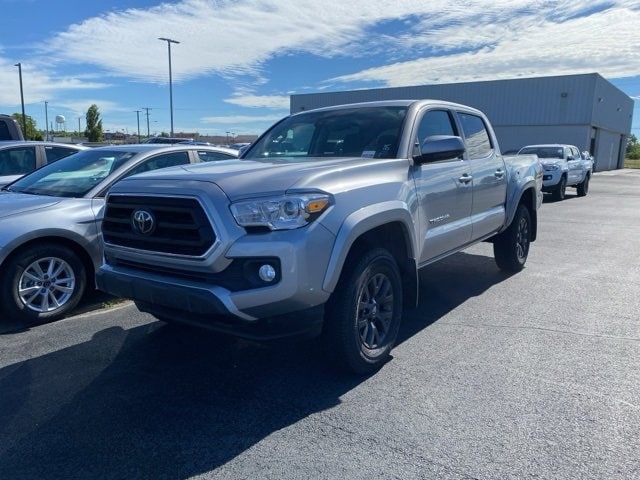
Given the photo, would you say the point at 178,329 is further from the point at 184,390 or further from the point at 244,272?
the point at 244,272

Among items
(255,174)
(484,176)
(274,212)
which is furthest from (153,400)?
(484,176)

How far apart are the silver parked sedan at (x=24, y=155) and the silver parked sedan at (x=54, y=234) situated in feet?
8.22

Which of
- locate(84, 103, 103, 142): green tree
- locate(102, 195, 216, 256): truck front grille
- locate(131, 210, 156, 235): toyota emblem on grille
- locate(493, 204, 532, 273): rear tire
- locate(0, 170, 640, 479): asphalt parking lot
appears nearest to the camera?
locate(0, 170, 640, 479): asphalt parking lot

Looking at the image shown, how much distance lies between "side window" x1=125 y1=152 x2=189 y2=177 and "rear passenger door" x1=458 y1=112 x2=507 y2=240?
10.7 feet

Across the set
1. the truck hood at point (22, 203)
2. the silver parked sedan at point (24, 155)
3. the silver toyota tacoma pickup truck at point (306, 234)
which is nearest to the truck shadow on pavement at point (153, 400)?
the silver toyota tacoma pickup truck at point (306, 234)

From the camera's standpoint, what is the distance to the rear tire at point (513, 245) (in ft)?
22.1

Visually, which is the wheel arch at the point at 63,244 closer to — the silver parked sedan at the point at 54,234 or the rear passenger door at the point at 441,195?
the silver parked sedan at the point at 54,234

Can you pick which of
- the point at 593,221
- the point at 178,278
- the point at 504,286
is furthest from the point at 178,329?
the point at 593,221

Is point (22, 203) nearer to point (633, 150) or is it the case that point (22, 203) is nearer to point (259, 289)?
point (259, 289)

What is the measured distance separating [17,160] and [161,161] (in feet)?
11.4

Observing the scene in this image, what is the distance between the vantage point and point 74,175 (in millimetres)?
5773

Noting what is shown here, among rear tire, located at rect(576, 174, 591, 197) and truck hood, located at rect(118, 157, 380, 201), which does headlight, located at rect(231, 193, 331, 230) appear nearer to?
truck hood, located at rect(118, 157, 380, 201)

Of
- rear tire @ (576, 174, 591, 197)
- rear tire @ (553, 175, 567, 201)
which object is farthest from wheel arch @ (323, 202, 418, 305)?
rear tire @ (576, 174, 591, 197)

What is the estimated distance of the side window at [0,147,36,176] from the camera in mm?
8039
